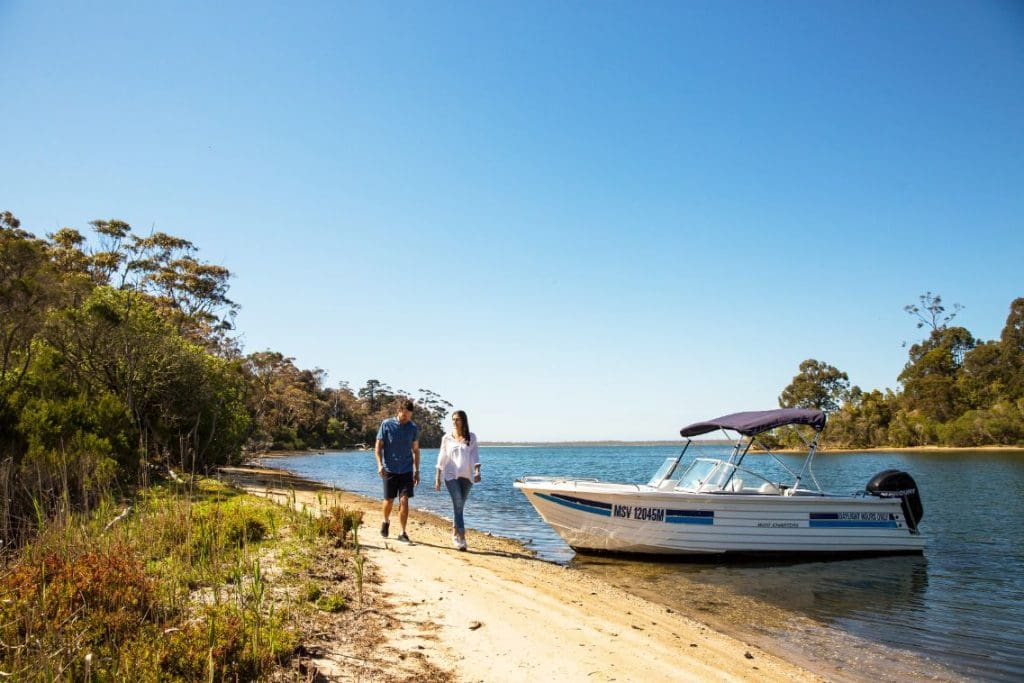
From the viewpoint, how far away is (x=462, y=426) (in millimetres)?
9594

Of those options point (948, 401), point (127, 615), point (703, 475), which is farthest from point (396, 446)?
point (948, 401)

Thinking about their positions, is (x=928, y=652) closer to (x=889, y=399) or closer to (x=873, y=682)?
(x=873, y=682)

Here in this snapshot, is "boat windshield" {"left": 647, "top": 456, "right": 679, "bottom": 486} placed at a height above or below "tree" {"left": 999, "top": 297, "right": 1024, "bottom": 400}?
below

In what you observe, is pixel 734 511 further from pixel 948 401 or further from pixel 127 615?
pixel 948 401

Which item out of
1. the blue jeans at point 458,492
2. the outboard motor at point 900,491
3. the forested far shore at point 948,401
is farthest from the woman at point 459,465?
the forested far shore at point 948,401

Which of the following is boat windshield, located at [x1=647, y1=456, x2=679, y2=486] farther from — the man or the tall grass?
the tall grass

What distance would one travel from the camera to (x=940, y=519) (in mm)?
19031

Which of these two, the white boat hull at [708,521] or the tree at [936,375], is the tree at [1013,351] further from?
the white boat hull at [708,521]

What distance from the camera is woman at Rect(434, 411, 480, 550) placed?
9.64 meters

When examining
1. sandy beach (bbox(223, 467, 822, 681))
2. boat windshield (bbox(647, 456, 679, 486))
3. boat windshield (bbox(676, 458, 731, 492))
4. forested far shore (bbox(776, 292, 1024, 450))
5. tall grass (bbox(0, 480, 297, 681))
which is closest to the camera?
tall grass (bbox(0, 480, 297, 681))

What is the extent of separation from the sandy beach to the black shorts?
798 mm

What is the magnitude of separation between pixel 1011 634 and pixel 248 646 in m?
9.34

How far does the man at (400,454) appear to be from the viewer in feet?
30.7

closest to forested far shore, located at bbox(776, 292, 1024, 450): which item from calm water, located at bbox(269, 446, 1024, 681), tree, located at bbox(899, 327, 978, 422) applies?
tree, located at bbox(899, 327, 978, 422)
